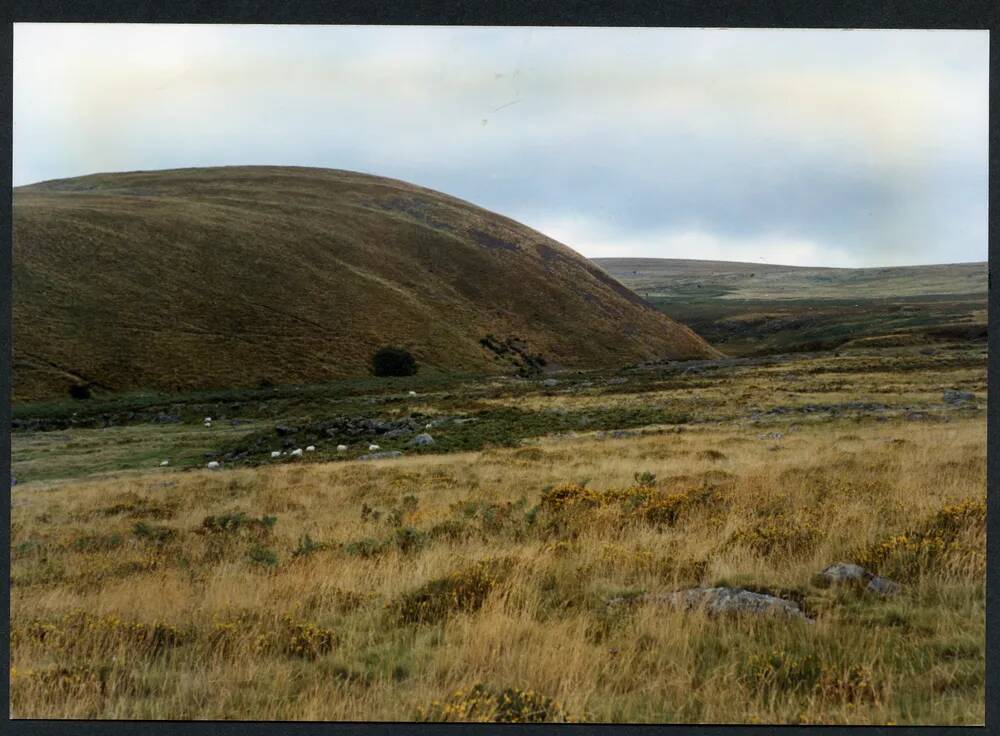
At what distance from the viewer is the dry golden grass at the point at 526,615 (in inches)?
165

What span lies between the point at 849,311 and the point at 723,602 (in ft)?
412

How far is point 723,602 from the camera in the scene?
4.98 m

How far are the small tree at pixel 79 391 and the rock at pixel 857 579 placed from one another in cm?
4763

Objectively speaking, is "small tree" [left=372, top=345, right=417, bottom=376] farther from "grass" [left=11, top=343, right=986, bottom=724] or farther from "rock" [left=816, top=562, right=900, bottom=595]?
"rock" [left=816, top=562, right=900, bottom=595]

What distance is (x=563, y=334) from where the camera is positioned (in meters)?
82.9

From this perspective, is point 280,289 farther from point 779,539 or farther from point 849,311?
point 849,311

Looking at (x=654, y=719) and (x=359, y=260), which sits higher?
(x=359, y=260)

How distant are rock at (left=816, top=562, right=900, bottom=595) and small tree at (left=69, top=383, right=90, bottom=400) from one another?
156 feet

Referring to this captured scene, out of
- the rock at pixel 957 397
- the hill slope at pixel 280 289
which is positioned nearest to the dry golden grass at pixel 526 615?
the rock at pixel 957 397

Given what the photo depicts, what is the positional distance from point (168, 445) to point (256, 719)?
2699 centimetres

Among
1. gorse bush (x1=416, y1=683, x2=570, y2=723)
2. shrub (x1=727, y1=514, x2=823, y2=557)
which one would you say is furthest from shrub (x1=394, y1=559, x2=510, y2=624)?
shrub (x1=727, y1=514, x2=823, y2=557)

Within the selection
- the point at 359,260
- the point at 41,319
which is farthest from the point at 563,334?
the point at 41,319

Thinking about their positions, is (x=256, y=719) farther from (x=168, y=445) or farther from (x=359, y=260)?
(x=359, y=260)

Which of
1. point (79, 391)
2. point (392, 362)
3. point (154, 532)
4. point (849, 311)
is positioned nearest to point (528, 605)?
point (154, 532)
